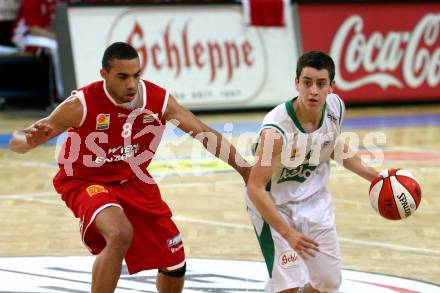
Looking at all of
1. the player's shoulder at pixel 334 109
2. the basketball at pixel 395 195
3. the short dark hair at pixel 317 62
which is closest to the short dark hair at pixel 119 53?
the short dark hair at pixel 317 62

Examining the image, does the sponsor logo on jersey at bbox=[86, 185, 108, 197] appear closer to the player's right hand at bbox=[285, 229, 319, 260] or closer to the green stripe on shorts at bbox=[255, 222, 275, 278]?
the green stripe on shorts at bbox=[255, 222, 275, 278]

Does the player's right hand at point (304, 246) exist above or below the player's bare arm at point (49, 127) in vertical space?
below

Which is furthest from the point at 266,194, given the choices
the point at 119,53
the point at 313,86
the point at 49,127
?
the point at 49,127

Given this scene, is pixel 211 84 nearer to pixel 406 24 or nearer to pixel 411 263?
pixel 406 24

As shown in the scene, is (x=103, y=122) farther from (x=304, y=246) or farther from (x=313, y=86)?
(x=304, y=246)

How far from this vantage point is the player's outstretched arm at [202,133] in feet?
19.0

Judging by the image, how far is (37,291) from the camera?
639 cm

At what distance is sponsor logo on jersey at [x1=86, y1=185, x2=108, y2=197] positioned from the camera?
5633mm

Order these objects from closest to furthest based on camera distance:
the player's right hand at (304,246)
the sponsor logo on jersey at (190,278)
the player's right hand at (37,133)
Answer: the player's right hand at (304,246)
the player's right hand at (37,133)
the sponsor logo on jersey at (190,278)

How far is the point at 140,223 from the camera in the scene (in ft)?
19.0

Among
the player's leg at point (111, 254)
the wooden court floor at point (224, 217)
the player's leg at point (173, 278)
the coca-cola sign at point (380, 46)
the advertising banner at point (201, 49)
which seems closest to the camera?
the player's leg at point (111, 254)

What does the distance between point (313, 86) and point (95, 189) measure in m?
1.34

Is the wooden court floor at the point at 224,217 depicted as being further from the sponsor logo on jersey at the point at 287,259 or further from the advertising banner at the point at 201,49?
the advertising banner at the point at 201,49

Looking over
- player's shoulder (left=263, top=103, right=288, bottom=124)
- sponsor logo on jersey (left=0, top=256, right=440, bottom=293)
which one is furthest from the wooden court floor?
player's shoulder (left=263, top=103, right=288, bottom=124)
